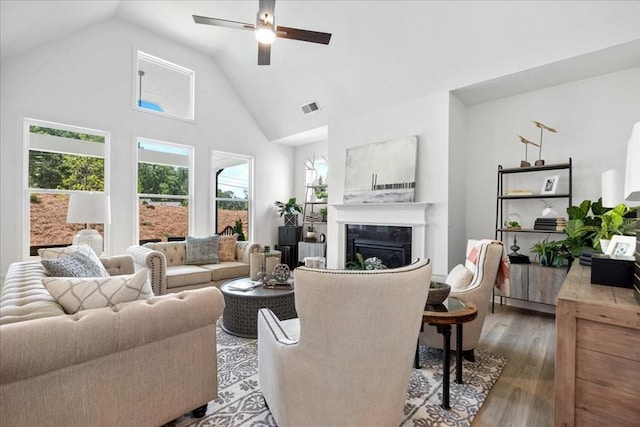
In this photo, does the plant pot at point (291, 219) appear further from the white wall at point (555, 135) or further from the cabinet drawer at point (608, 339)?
the cabinet drawer at point (608, 339)

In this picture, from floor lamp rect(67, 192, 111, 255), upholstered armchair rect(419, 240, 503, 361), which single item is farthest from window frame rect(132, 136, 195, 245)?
upholstered armchair rect(419, 240, 503, 361)

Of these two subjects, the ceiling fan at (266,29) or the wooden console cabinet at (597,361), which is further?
the ceiling fan at (266,29)

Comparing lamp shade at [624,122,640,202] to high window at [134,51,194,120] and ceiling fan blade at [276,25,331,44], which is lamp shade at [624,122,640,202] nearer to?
ceiling fan blade at [276,25,331,44]

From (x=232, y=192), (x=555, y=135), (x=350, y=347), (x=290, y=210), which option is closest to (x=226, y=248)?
(x=232, y=192)

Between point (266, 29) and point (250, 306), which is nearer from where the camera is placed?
point (266, 29)

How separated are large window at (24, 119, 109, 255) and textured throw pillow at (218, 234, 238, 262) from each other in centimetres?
158

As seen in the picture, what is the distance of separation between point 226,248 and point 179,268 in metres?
0.79

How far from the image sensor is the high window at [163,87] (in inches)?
190

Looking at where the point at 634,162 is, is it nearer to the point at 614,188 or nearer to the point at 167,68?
the point at 614,188

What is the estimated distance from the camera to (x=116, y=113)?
176 inches

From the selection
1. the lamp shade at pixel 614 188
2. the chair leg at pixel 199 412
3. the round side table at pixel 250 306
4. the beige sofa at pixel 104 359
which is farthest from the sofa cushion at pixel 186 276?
the lamp shade at pixel 614 188

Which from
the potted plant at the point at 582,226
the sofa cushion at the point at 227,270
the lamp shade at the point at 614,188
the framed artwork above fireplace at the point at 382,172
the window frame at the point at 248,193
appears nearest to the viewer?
the lamp shade at the point at 614,188

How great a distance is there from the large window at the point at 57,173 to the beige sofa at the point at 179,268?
95 centimetres

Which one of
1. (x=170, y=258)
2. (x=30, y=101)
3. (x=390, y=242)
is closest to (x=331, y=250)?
(x=390, y=242)
